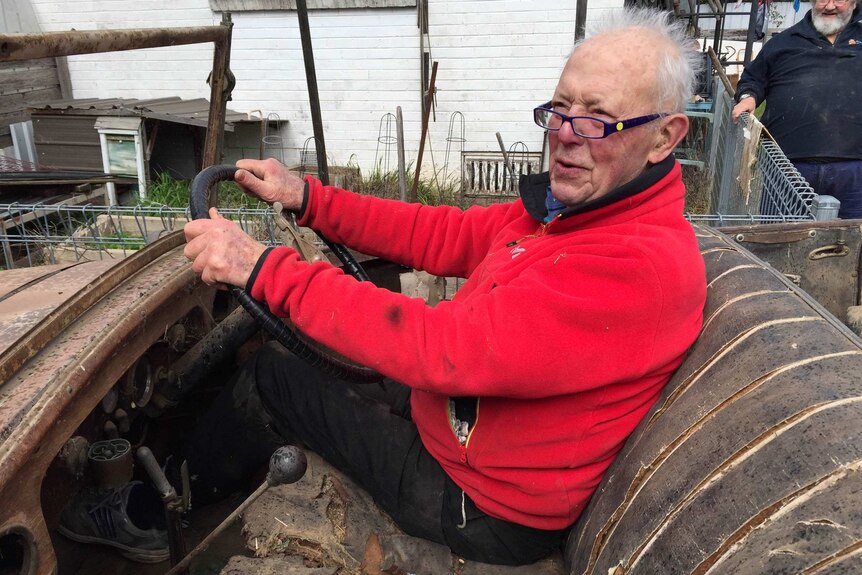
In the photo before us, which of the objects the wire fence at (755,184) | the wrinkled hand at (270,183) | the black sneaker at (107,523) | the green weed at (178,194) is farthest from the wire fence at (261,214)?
the green weed at (178,194)

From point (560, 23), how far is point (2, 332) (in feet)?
23.0

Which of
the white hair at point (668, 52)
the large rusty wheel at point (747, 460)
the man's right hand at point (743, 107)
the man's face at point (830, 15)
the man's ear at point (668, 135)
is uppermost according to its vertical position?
the man's face at point (830, 15)

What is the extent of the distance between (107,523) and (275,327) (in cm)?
89

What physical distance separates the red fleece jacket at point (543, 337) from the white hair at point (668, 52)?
222mm

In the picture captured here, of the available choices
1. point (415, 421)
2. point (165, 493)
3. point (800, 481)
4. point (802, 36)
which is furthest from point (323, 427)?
point (802, 36)

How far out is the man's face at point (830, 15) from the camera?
13.7 feet

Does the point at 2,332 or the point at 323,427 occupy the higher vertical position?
the point at 2,332

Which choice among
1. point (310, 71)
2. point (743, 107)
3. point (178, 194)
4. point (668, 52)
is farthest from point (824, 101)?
point (178, 194)

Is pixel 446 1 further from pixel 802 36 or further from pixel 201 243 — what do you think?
pixel 201 243

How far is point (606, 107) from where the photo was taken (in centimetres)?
161

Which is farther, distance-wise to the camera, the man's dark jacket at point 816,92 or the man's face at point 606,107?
the man's dark jacket at point 816,92

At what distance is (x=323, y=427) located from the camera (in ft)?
6.31

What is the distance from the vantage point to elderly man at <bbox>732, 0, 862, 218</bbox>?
13.7ft

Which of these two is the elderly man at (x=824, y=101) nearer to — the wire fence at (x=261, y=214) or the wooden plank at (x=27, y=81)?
the wire fence at (x=261, y=214)
